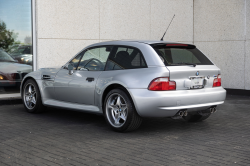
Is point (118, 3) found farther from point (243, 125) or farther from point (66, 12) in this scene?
point (243, 125)

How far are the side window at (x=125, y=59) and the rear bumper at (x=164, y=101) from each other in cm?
50

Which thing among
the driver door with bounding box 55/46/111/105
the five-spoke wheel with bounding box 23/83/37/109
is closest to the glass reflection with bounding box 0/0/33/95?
the five-spoke wheel with bounding box 23/83/37/109

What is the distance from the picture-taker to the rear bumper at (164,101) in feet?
17.9

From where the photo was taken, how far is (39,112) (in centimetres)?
795

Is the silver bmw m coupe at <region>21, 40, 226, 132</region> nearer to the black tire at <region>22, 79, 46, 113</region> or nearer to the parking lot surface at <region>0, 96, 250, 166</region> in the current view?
the parking lot surface at <region>0, 96, 250, 166</region>

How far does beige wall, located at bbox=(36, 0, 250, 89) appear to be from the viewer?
10547 millimetres

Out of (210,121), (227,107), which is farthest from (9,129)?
(227,107)

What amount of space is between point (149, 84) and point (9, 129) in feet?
8.61

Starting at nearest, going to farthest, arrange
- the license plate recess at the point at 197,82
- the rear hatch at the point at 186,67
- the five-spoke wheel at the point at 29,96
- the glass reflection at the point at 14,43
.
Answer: the rear hatch at the point at 186,67, the license plate recess at the point at 197,82, the five-spoke wheel at the point at 29,96, the glass reflection at the point at 14,43

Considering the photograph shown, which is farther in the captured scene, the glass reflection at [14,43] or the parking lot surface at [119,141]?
the glass reflection at [14,43]

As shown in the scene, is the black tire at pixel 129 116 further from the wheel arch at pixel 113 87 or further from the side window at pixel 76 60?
the side window at pixel 76 60

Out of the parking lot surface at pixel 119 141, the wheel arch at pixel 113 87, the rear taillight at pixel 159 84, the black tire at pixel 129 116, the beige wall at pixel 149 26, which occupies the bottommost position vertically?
the parking lot surface at pixel 119 141

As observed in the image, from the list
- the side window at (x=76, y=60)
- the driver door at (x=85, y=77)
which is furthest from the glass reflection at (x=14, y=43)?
the side window at (x=76, y=60)

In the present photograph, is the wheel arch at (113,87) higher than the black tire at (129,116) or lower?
higher
